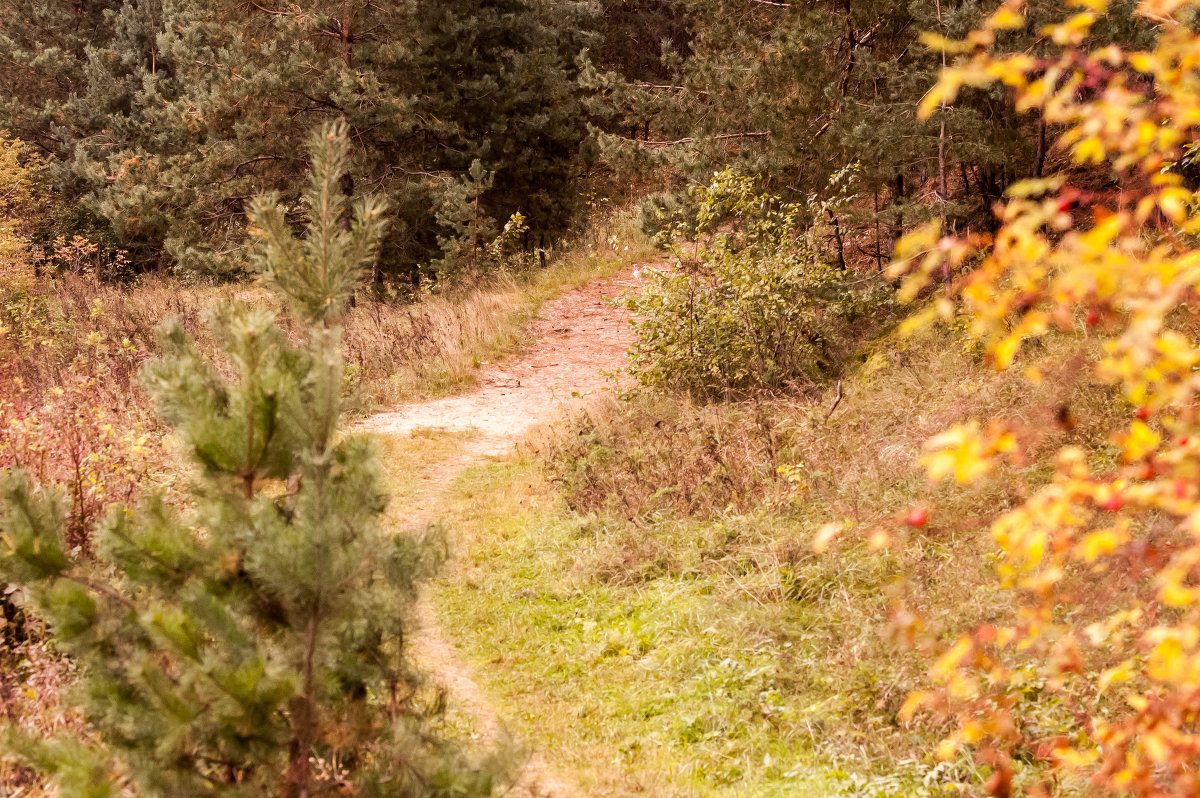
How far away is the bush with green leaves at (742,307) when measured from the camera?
30.2 feet

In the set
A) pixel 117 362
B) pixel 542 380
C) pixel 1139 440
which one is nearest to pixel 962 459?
pixel 1139 440

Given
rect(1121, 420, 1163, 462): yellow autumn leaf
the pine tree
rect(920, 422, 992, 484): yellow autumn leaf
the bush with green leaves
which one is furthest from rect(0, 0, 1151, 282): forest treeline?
rect(920, 422, 992, 484): yellow autumn leaf

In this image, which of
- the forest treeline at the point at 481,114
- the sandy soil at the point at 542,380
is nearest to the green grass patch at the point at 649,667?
the sandy soil at the point at 542,380

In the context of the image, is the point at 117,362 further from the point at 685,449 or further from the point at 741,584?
the point at 741,584

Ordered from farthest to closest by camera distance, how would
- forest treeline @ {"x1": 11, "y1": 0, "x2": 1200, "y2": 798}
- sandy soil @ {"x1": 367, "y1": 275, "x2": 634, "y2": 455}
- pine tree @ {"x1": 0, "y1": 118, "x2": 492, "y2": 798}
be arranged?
sandy soil @ {"x1": 367, "y1": 275, "x2": 634, "y2": 455}, pine tree @ {"x1": 0, "y1": 118, "x2": 492, "y2": 798}, forest treeline @ {"x1": 11, "y1": 0, "x2": 1200, "y2": 798}

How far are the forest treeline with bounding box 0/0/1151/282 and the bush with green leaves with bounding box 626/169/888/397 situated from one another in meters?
0.90

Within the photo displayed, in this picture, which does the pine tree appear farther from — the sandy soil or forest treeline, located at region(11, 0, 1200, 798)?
the sandy soil

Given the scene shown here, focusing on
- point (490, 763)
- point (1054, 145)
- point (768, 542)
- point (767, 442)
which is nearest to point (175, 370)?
point (490, 763)

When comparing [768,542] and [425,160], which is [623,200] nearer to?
[425,160]

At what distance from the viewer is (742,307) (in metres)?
9.17

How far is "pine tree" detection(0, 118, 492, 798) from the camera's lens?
8.21ft

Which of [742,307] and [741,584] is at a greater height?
[742,307]

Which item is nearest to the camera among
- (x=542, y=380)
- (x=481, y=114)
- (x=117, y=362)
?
(x=117, y=362)

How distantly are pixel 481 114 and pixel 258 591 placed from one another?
654 inches
